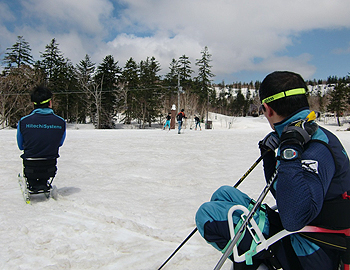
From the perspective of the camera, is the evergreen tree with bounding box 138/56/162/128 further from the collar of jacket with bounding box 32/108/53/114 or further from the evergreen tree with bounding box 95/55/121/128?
the collar of jacket with bounding box 32/108/53/114

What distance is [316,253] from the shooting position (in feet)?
4.96

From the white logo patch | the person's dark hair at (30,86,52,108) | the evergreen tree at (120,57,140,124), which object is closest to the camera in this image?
the white logo patch

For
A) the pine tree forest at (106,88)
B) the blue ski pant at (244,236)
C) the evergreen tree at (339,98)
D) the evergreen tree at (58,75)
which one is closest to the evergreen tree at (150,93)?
the pine tree forest at (106,88)

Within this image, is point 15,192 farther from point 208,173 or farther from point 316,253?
point 316,253

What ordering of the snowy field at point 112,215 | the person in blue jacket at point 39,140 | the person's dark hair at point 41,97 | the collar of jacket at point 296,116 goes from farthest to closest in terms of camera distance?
1. the person's dark hair at point 41,97
2. the person in blue jacket at point 39,140
3. the snowy field at point 112,215
4. the collar of jacket at point 296,116

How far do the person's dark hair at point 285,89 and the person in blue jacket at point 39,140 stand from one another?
146 inches

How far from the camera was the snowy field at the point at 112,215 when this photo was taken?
2.71 meters

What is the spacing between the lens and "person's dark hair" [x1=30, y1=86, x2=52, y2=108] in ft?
13.8

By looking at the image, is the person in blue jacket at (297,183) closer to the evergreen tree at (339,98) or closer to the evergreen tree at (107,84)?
the evergreen tree at (107,84)

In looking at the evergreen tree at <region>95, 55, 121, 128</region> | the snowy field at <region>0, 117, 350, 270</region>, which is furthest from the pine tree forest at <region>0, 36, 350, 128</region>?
the snowy field at <region>0, 117, 350, 270</region>

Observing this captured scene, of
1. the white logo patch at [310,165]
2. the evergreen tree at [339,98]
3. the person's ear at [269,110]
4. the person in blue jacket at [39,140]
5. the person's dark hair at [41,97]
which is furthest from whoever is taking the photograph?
the evergreen tree at [339,98]

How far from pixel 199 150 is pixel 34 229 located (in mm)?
8105

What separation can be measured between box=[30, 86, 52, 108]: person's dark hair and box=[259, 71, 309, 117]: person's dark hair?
378cm

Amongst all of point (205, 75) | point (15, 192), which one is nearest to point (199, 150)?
point (15, 192)
